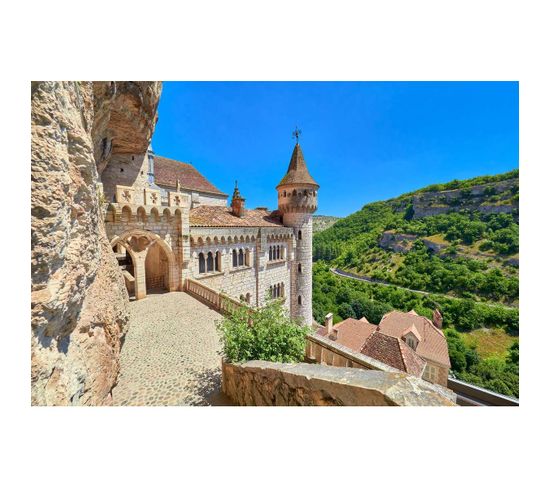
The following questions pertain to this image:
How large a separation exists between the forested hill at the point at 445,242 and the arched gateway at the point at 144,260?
2336 inches

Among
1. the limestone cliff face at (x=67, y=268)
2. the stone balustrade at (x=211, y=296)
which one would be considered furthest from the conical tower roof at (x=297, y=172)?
the limestone cliff face at (x=67, y=268)

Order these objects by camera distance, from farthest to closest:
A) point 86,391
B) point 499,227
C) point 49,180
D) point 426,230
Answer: point 426,230, point 499,227, point 86,391, point 49,180

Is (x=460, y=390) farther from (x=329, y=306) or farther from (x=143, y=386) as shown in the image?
(x=329, y=306)

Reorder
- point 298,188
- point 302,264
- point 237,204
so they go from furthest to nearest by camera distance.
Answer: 1. point 302,264
2. point 298,188
3. point 237,204

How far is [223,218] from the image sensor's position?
15.0 meters

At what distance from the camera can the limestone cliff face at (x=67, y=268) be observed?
2.84 m

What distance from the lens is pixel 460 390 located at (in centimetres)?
1424

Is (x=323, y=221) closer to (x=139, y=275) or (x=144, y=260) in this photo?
(x=144, y=260)

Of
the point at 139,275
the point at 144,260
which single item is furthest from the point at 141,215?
the point at 139,275

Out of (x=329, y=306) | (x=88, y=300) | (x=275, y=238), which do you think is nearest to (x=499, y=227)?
(x=329, y=306)

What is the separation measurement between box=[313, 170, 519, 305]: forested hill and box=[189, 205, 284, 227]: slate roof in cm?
5242

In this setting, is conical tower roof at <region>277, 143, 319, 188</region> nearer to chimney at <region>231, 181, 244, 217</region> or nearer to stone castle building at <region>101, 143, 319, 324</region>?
stone castle building at <region>101, 143, 319, 324</region>

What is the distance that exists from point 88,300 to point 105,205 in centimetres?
619

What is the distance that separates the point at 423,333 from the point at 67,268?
91.5 ft
